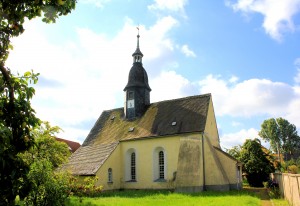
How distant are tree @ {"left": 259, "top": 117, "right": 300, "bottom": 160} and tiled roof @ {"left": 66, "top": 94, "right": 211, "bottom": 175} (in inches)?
1891

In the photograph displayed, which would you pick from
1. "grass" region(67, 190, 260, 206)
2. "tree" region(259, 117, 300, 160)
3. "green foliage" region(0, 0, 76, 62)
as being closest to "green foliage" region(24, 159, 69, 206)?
"green foliage" region(0, 0, 76, 62)

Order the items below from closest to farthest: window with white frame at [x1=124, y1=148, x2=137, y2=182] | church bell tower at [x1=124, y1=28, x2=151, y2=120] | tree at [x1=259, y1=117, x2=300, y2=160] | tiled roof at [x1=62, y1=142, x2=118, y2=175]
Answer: tiled roof at [x1=62, y1=142, x2=118, y2=175], window with white frame at [x1=124, y1=148, x2=137, y2=182], church bell tower at [x1=124, y1=28, x2=151, y2=120], tree at [x1=259, y1=117, x2=300, y2=160]

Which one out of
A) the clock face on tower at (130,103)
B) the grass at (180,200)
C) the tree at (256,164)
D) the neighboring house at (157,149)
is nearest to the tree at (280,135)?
the tree at (256,164)

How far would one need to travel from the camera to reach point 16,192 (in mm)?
5047

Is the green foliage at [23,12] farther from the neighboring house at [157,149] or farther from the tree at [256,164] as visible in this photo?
the tree at [256,164]

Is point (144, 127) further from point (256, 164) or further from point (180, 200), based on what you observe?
point (256, 164)

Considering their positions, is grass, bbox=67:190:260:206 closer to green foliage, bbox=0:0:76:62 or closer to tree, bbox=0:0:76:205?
tree, bbox=0:0:76:205

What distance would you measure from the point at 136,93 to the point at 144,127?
447cm

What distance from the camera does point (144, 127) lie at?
31.2 m

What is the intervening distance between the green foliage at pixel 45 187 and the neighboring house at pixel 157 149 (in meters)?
17.0

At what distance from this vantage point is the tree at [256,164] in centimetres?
3262

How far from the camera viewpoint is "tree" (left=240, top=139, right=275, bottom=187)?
32.6 metres

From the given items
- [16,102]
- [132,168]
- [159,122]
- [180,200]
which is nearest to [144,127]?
[159,122]

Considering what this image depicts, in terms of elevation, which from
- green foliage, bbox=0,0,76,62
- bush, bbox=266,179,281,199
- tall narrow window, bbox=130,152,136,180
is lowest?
bush, bbox=266,179,281,199
